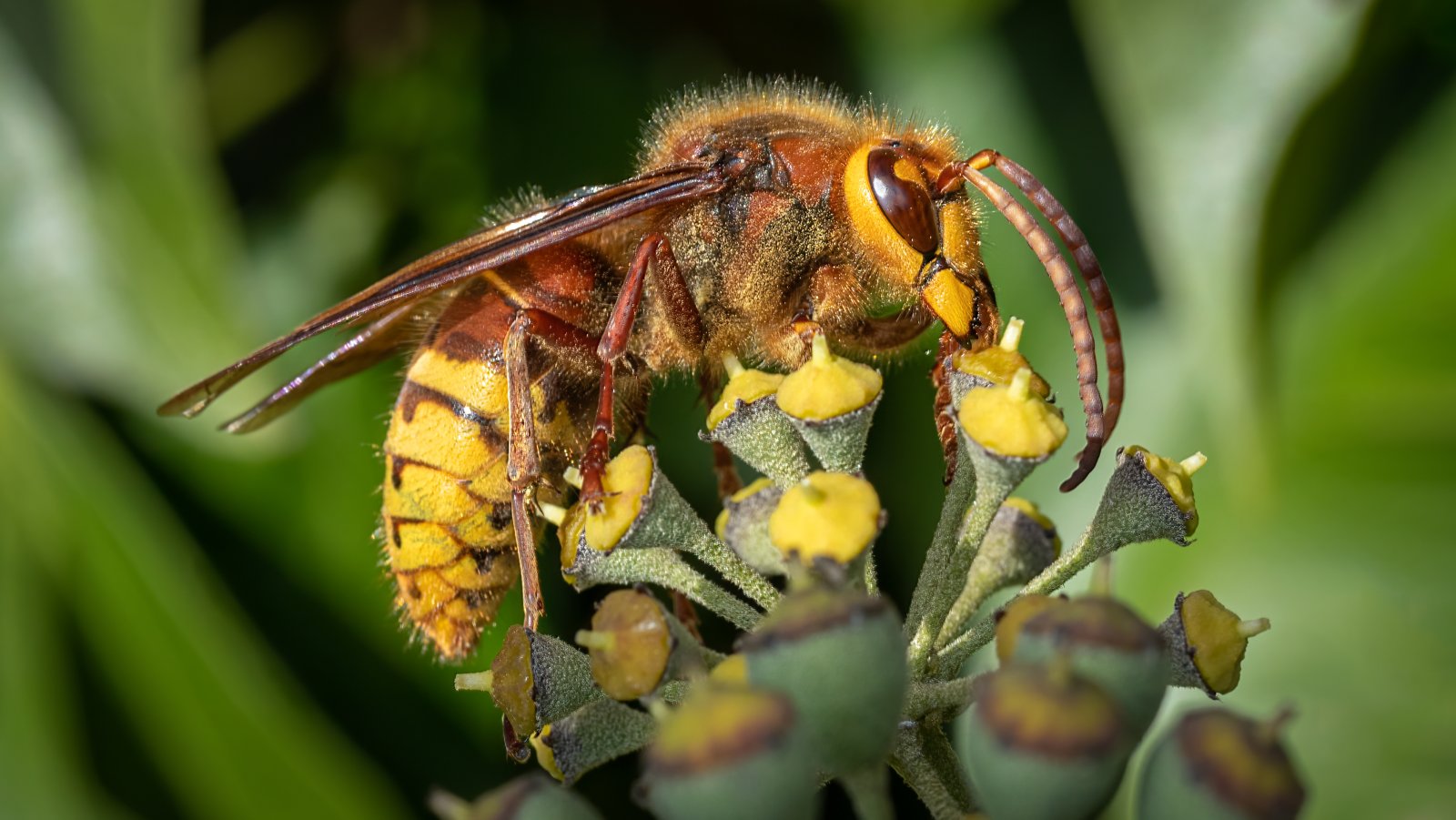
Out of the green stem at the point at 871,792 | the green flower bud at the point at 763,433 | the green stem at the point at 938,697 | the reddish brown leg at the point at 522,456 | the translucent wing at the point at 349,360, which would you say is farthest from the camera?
the translucent wing at the point at 349,360

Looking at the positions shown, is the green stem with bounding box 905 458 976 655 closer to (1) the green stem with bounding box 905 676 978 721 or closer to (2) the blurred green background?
(1) the green stem with bounding box 905 676 978 721

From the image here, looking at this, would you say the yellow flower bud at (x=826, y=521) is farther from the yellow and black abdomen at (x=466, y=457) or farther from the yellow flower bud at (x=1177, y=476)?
the yellow and black abdomen at (x=466, y=457)

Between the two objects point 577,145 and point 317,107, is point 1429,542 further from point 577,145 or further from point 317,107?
point 317,107

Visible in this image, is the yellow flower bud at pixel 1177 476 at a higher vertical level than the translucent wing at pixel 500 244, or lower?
lower

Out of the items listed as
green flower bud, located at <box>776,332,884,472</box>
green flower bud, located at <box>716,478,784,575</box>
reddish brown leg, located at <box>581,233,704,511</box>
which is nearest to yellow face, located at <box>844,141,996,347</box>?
reddish brown leg, located at <box>581,233,704,511</box>

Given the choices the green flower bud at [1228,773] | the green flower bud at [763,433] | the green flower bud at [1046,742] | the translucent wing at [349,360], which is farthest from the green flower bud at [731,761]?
the translucent wing at [349,360]

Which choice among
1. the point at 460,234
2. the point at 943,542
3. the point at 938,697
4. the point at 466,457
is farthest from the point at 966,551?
the point at 460,234

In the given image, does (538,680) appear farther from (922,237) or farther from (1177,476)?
(922,237)
